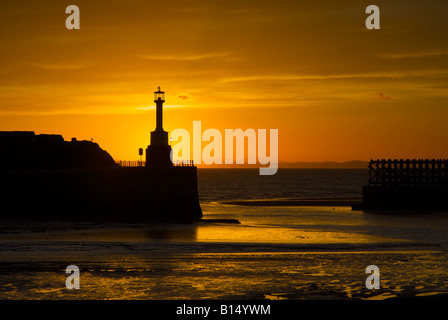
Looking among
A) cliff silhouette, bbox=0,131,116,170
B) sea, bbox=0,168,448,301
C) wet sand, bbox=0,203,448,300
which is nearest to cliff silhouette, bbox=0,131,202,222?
cliff silhouette, bbox=0,131,116,170

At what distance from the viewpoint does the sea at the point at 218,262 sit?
17172 millimetres

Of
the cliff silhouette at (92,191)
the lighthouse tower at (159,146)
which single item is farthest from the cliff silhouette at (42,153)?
the lighthouse tower at (159,146)

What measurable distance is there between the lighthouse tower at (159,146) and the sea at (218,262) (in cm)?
1090

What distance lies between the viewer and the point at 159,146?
48562 millimetres

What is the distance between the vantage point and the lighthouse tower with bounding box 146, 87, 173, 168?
48594mm

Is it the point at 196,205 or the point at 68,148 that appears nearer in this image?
the point at 196,205

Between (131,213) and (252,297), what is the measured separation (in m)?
30.4

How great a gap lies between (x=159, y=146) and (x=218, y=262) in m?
27.0

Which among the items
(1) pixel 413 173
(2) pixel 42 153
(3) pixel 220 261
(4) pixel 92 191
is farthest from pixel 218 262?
(1) pixel 413 173

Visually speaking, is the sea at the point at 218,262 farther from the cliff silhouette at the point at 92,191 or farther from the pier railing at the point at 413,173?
the pier railing at the point at 413,173

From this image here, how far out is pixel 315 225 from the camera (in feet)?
133
